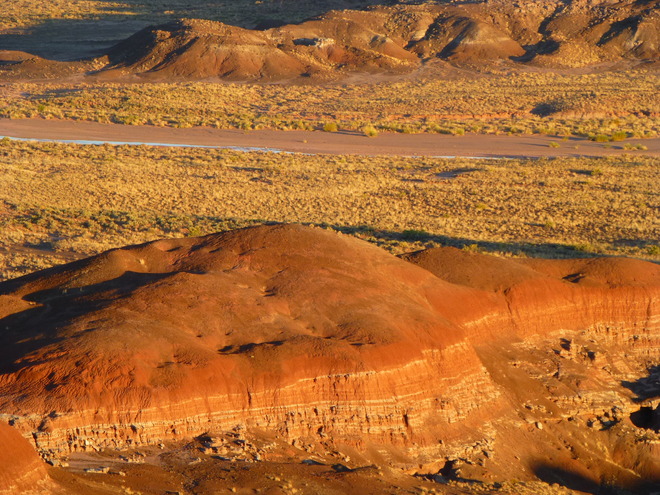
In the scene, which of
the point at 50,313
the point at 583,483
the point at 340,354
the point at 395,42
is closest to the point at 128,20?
the point at 395,42

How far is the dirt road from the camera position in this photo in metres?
54.6

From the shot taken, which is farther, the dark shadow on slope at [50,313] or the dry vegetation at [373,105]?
the dry vegetation at [373,105]

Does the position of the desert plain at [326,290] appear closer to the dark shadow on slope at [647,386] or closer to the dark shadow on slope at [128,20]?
the dark shadow on slope at [647,386]

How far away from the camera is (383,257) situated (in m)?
16.1

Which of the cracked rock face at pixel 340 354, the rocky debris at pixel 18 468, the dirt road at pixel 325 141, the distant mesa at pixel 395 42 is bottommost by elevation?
the dirt road at pixel 325 141

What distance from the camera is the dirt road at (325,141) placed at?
54625 millimetres

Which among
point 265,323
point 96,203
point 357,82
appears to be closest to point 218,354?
point 265,323

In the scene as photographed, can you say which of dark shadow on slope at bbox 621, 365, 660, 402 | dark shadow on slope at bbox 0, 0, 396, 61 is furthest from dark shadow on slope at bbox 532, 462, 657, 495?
dark shadow on slope at bbox 0, 0, 396, 61

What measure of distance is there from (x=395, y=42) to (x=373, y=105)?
19.3 meters

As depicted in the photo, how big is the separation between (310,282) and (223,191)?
89.6 feet

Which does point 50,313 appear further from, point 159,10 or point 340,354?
point 159,10

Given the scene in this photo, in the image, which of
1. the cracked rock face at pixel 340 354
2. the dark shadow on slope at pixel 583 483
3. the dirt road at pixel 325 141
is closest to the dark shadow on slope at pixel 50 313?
the cracked rock face at pixel 340 354

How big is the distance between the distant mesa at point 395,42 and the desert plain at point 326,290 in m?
5.48

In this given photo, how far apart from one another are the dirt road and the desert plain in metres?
0.36
